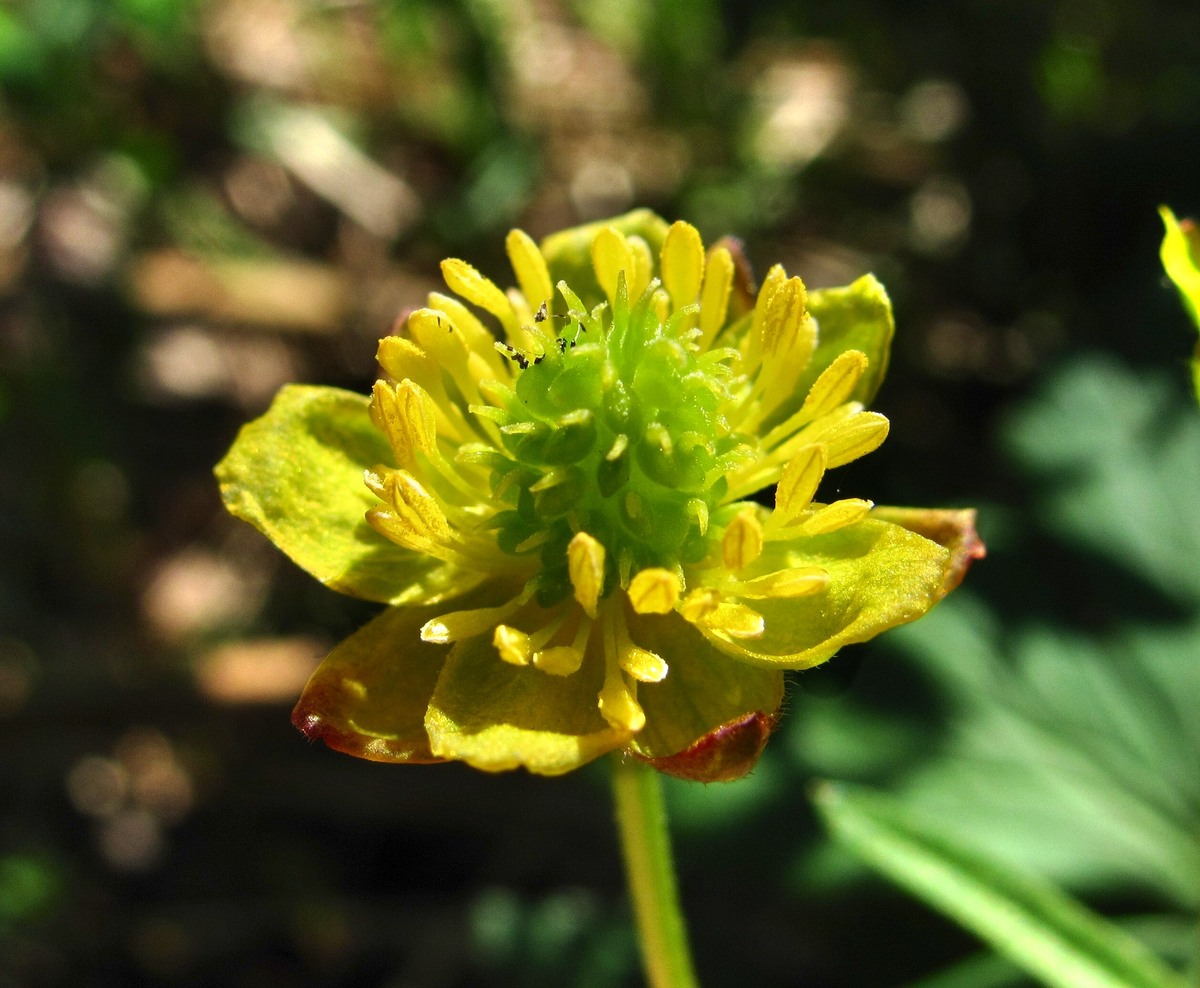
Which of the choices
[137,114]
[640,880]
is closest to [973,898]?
[640,880]

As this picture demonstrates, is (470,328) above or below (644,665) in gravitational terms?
above

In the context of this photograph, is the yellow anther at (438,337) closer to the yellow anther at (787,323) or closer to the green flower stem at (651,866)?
the yellow anther at (787,323)

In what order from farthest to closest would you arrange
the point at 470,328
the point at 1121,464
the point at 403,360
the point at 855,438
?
the point at 1121,464 → the point at 470,328 → the point at 403,360 → the point at 855,438

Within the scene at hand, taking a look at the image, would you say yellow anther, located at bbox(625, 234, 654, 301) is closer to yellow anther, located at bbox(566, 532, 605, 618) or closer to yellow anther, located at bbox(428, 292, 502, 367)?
yellow anther, located at bbox(428, 292, 502, 367)

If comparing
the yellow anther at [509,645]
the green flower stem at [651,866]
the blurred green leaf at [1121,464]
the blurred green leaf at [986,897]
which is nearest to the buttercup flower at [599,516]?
the yellow anther at [509,645]

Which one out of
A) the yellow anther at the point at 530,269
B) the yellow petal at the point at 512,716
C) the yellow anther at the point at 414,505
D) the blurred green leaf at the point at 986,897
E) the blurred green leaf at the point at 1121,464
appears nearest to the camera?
the yellow petal at the point at 512,716

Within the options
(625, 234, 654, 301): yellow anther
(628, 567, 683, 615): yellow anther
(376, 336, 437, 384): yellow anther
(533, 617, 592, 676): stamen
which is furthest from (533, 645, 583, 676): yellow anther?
(625, 234, 654, 301): yellow anther

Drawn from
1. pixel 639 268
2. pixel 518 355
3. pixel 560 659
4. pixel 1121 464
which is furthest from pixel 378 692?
pixel 1121 464

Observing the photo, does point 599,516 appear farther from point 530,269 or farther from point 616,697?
point 530,269
